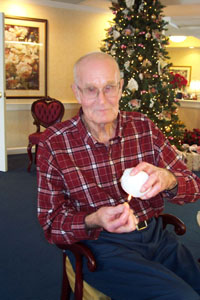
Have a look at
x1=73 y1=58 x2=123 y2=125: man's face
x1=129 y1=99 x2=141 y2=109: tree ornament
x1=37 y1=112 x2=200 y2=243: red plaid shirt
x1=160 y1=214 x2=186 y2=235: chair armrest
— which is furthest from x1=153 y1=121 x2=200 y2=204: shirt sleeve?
x1=129 y1=99 x2=141 y2=109: tree ornament

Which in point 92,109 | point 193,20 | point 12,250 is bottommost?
point 12,250

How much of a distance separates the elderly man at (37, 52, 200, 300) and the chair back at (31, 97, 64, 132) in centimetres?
400

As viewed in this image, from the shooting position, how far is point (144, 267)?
1336 millimetres

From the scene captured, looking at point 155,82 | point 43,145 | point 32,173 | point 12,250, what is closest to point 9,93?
point 32,173

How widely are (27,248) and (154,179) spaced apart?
→ 79.2 inches

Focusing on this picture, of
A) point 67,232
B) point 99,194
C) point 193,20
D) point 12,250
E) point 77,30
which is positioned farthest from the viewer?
point 193,20

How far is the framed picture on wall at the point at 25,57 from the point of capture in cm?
583

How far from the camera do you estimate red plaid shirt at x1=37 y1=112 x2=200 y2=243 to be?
142 cm

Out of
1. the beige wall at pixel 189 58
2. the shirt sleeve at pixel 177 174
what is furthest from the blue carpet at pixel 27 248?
the beige wall at pixel 189 58

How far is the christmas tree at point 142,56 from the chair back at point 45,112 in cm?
125

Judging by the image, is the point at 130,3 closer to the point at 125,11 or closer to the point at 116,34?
the point at 125,11

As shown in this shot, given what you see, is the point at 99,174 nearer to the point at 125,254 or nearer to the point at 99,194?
the point at 99,194

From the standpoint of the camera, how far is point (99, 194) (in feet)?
4.83

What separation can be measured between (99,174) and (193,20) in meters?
7.75
